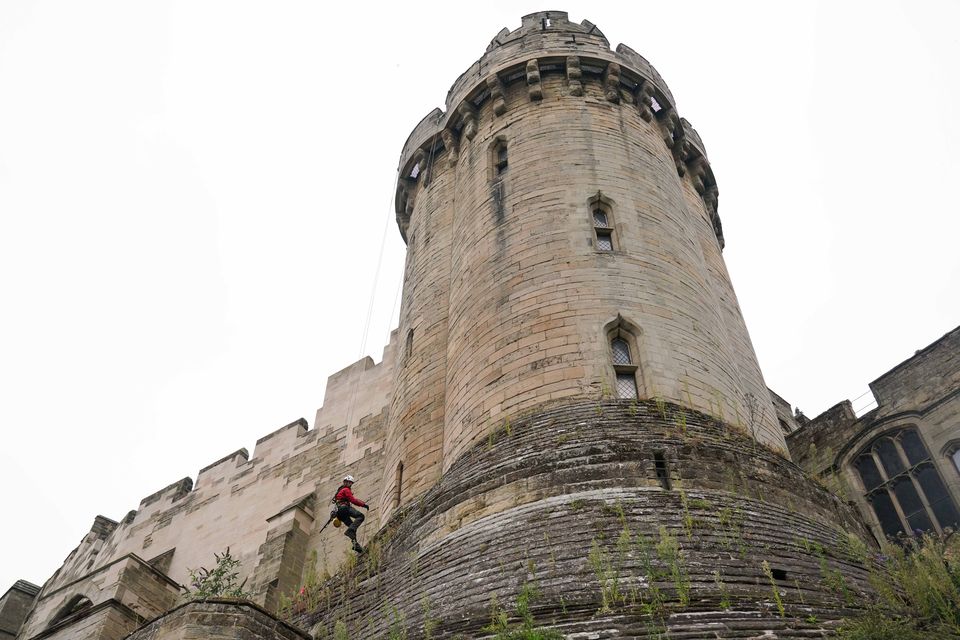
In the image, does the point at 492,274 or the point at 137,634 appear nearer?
the point at 137,634

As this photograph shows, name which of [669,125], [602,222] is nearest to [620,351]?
[602,222]

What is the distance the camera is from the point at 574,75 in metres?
17.2

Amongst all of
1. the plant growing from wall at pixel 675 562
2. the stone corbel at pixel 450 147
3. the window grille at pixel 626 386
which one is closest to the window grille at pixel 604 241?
the window grille at pixel 626 386

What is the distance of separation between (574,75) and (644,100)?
4.66 ft

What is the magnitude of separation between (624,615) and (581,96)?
35.8 feet

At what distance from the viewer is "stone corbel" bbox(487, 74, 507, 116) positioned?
17.5 m

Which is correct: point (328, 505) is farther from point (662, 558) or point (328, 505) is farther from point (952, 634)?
point (952, 634)

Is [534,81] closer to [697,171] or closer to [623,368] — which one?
[697,171]

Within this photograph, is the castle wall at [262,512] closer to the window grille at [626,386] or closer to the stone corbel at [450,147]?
the stone corbel at [450,147]

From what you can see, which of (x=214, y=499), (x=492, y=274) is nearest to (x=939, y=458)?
(x=492, y=274)

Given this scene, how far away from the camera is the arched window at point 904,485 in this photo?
14.6m

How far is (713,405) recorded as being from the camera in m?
12.3

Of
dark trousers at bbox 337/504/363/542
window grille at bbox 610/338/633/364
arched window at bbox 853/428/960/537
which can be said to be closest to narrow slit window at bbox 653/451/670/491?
window grille at bbox 610/338/633/364

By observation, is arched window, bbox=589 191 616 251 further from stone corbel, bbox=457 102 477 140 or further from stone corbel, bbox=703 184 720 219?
stone corbel, bbox=703 184 720 219
